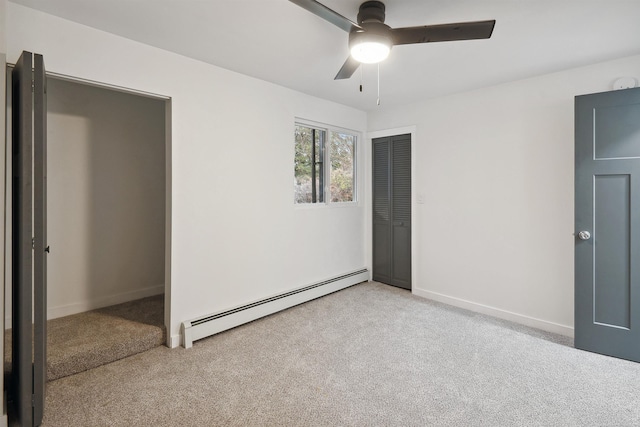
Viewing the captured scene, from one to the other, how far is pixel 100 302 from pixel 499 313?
13.7 ft

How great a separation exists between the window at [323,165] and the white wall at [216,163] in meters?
0.19

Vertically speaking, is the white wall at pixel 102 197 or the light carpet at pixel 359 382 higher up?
the white wall at pixel 102 197

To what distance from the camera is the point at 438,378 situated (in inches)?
90.2

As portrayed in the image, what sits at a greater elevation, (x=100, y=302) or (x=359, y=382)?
(x=100, y=302)

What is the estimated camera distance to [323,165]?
4180mm

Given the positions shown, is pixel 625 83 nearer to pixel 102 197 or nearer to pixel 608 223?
pixel 608 223

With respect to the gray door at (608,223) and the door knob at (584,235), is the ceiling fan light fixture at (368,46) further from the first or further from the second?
the door knob at (584,235)

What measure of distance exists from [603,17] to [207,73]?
2.95 metres

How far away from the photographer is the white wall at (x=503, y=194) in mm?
3023

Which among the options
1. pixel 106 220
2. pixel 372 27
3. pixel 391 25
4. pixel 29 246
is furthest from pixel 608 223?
pixel 106 220

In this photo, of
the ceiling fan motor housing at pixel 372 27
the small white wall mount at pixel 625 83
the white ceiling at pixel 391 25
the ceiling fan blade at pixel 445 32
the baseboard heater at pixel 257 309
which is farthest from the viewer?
the baseboard heater at pixel 257 309

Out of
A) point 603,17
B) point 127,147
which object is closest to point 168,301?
point 127,147

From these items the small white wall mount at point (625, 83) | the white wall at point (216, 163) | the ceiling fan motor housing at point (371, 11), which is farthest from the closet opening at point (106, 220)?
the small white wall mount at point (625, 83)

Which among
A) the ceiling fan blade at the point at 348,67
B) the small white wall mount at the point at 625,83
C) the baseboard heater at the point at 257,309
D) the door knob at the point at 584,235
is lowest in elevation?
the baseboard heater at the point at 257,309
